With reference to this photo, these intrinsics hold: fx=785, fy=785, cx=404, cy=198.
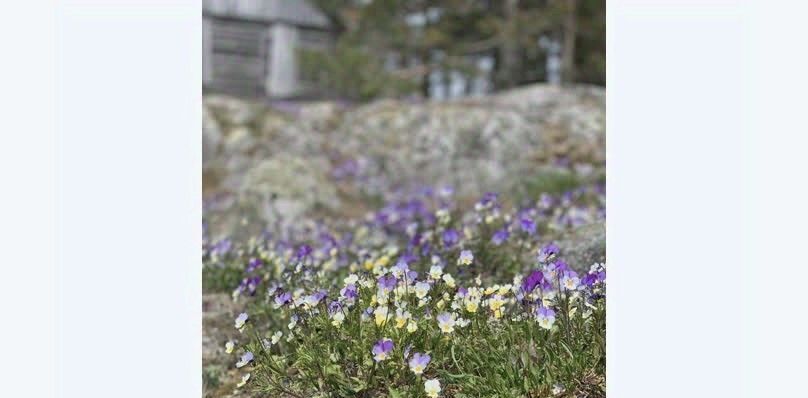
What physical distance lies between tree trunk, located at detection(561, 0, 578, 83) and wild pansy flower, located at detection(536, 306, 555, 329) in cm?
836

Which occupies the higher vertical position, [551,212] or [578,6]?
[578,6]

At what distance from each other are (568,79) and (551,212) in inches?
224

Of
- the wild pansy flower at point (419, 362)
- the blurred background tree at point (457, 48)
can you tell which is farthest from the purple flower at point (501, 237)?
the blurred background tree at point (457, 48)

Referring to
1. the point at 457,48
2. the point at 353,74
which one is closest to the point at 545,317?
the point at 353,74

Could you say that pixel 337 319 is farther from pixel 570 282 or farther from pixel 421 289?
pixel 570 282

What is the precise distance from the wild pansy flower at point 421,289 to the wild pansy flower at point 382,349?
29 cm

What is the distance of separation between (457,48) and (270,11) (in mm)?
4758

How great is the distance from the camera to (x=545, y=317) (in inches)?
98.6

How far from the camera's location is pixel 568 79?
1050 centimetres

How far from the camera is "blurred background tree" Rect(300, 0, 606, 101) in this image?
10672 millimetres

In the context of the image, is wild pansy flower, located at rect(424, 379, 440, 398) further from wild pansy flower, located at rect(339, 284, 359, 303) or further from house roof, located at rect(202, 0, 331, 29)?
house roof, located at rect(202, 0, 331, 29)

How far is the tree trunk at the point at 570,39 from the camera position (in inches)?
411
